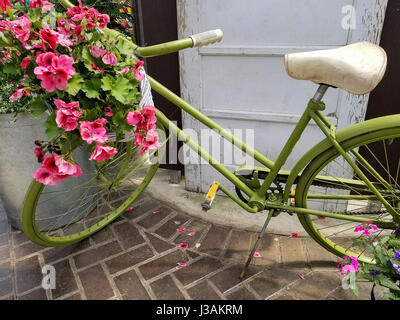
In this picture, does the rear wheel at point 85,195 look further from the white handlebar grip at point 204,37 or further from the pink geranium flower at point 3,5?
the pink geranium flower at point 3,5

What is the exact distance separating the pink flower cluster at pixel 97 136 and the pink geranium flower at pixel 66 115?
0.04 m

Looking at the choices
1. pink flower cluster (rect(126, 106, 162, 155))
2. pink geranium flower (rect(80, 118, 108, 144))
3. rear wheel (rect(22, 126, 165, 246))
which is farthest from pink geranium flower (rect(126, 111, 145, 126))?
rear wheel (rect(22, 126, 165, 246))

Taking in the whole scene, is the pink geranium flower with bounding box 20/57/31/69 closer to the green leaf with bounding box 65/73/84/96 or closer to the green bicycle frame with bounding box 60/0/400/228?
the green leaf with bounding box 65/73/84/96

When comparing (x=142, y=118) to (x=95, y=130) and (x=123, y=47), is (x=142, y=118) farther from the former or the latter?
(x=123, y=47)

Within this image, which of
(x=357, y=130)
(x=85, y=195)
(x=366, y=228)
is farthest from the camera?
(x=85, y=195)

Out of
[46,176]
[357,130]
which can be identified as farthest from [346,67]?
[46,176]

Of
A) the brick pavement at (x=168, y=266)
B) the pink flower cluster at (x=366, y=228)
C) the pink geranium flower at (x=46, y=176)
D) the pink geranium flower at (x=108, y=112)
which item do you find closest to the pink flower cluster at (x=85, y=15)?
the pink geranium flower at (x=108, y=112)

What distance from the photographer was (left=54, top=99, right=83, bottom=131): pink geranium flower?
1.29m

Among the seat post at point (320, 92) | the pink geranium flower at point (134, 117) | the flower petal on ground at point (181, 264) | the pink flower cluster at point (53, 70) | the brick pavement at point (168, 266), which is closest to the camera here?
the pink flower cluster at point (53, 70)

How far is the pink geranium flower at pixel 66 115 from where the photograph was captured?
1.29 metres

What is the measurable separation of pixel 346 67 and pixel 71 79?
1.23 m

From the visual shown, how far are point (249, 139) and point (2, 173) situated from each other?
1.89 metres

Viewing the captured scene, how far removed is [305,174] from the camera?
5.73 ft
